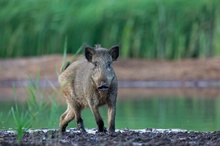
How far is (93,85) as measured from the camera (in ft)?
37.8

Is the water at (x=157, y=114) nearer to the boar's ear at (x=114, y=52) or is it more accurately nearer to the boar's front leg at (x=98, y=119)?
the boar's front leg at (x=98, y=119)

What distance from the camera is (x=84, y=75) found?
39.1ft

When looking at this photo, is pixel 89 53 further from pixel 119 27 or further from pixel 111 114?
pixel 119 27

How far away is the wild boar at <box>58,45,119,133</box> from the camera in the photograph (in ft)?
36.9

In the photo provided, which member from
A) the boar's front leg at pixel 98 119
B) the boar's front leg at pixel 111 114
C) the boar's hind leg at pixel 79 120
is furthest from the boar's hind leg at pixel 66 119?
the boar's front leg at pixel 111 114

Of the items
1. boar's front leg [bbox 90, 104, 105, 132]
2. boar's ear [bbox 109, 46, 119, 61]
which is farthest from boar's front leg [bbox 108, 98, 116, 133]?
boar's ear [bbox 109, 46, 119, 61]

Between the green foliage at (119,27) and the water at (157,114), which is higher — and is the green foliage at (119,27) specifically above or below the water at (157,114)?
above

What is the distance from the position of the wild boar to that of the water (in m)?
0.44

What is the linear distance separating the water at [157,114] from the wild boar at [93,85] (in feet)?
1.45

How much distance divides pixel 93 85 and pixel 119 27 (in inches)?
517

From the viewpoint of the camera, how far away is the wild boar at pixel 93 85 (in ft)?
36.9

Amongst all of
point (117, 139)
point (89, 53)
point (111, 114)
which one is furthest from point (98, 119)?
point (117, 139)

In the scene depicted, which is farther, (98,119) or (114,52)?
(114,52)

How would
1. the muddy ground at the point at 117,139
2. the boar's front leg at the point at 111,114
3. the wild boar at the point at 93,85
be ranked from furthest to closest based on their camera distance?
the boar's front leg at the point at 111,114 < the wild boar at the point at 93,85 < the muddy ground at the point at 117,139
